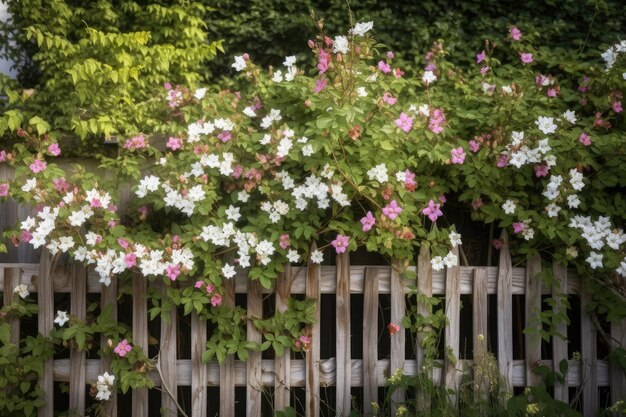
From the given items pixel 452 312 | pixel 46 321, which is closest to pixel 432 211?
pixel 452 312

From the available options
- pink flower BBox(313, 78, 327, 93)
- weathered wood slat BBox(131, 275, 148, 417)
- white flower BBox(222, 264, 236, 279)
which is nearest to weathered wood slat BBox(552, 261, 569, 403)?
pink flower BBox(313, 78, 327, 93)

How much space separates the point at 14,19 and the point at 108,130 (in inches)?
47.2

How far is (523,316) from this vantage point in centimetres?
392

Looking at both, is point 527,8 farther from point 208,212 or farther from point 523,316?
point 208,212

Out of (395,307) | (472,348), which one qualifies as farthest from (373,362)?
(472,348)

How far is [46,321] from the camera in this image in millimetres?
3518

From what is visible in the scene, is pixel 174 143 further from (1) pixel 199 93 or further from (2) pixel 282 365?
(2) pixel 282 365

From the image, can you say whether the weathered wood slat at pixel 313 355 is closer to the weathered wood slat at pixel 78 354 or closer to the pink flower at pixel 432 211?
the pink flower at pixel 432 211

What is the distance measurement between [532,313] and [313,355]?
1.10 meters

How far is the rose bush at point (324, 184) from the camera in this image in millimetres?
3270

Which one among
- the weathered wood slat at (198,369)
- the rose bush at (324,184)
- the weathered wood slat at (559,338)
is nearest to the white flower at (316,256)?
the rose bush at (324,184)

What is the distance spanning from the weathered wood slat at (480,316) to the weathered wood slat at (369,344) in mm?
488

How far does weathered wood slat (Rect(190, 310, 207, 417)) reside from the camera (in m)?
3.50

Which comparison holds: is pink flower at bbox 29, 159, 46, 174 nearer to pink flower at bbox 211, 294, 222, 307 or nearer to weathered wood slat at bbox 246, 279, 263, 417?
pink flower at bbox 211, 294, 222, 307
